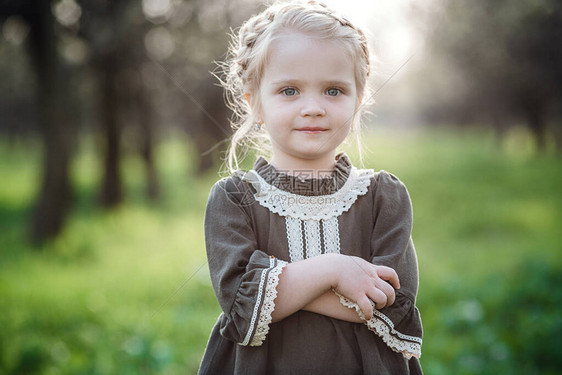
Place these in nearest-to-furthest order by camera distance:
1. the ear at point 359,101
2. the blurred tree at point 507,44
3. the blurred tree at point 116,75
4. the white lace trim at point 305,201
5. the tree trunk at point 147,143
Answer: the white lace trim at point 305,201 → the ear at point 359,101 → the blurred tree at point 116,75 → the blurred tree at point 507,44 → the tree trunk at point 147,143

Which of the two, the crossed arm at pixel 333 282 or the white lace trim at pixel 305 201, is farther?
the white lace trim at pixel 305 201

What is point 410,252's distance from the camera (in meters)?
1.85

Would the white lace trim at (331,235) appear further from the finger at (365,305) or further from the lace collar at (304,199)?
the finger at (365,305)

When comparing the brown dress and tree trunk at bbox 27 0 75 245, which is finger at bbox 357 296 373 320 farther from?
tree trunk at bbox 27 0 75 245

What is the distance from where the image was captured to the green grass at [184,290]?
4.11m

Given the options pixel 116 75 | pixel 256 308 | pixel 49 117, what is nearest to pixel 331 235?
pixel 256 308

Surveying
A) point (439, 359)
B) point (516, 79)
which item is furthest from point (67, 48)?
point (516, 79)

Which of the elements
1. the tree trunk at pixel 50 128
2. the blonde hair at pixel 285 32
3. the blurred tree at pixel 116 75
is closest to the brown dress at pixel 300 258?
the blonde hair at pixel 285 32

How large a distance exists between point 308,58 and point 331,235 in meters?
0.67

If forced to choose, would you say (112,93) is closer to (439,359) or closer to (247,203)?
(439,359)

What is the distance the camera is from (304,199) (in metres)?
1.89

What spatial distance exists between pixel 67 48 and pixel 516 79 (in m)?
14.6

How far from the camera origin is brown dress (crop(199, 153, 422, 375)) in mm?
1703

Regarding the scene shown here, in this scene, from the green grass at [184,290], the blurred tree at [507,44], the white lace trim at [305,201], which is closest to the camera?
the white lace trim at [305,201]
